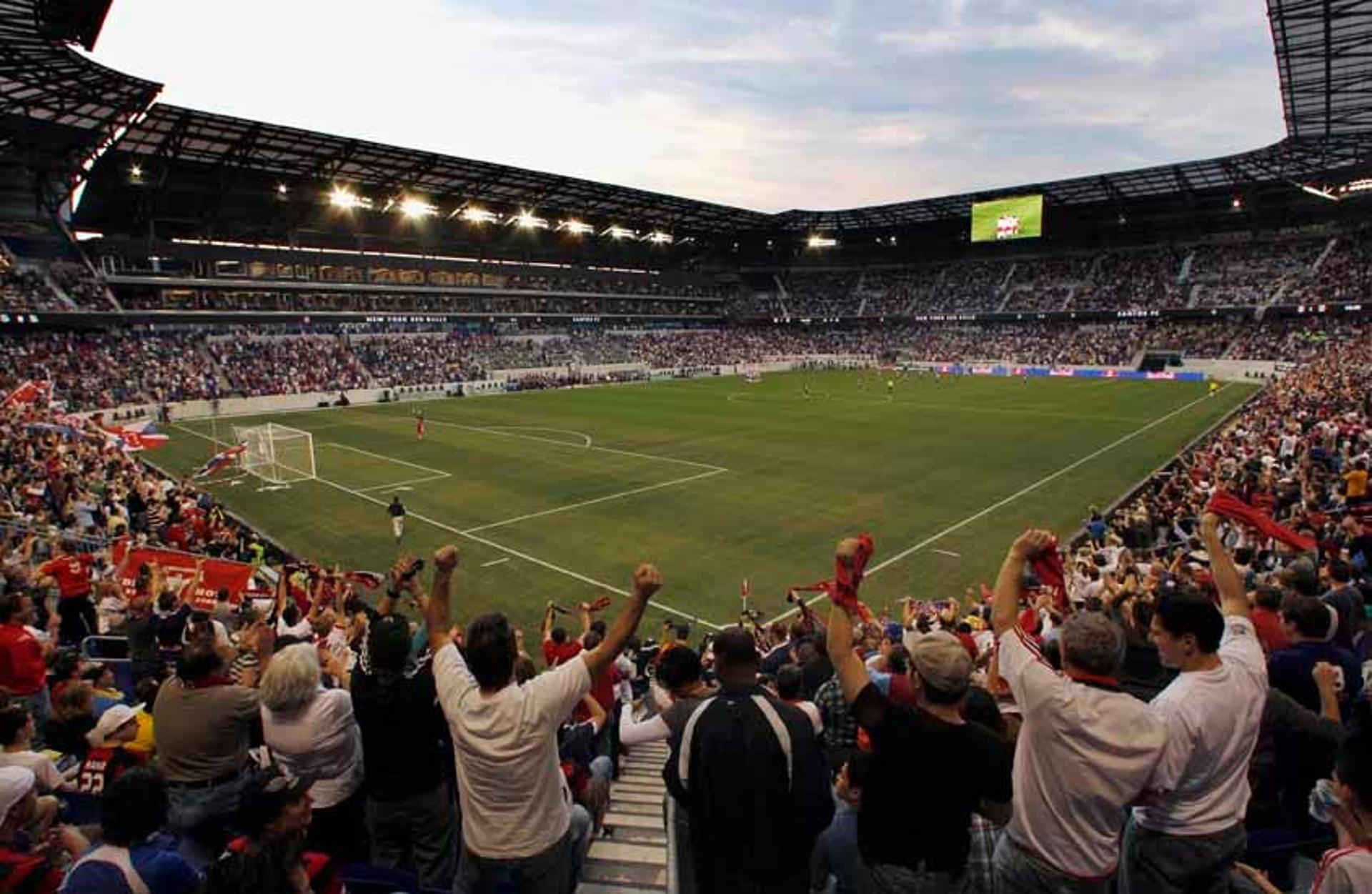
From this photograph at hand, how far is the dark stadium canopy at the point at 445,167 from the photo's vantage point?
31422mm

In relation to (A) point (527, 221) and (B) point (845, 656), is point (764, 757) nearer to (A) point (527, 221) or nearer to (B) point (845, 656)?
(B) point (845, 656)

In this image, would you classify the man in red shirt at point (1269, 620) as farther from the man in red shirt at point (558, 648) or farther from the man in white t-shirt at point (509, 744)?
the man in red shirt at point (558, 648)

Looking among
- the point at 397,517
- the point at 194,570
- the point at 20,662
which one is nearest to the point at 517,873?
the point at 20,662

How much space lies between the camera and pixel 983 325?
92125 mm

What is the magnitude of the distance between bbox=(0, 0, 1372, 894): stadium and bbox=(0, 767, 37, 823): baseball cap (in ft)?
0.20

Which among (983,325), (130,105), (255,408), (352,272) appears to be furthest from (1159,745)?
(983,325)

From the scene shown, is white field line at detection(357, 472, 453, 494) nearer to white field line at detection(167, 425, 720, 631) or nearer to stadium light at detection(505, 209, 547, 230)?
white field line at detection(167, 425, 720, 631)

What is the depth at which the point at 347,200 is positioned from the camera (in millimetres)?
68188

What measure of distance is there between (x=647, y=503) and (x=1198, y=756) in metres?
22.7

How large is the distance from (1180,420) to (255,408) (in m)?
57.6

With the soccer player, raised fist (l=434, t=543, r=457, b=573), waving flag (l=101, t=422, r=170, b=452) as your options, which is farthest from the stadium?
the soccer player

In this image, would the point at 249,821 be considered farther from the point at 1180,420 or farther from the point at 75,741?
the point at 1180,420

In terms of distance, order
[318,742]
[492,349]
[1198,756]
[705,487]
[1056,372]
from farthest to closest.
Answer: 1. [492,349]
2. [1056,372]
3. [705,487]
4. [318,742]
5. [1198,756]

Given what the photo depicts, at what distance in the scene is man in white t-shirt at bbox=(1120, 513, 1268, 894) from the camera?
3.39 meters
